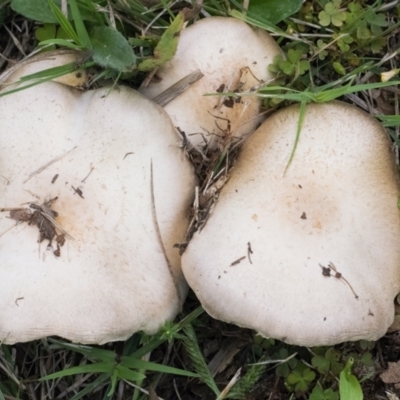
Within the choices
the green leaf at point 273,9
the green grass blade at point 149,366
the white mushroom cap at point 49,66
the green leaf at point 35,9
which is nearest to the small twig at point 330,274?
the green grass blade at point 149,366

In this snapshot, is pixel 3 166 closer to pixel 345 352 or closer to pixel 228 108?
pixel 228 108

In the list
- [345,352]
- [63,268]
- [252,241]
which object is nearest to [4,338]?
[63,268]

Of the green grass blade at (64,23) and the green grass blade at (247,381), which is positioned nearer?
the green grass blade at (64,23)

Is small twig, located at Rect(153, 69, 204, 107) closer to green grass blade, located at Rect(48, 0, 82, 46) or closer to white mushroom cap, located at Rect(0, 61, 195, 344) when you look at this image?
white mushroom cap, located at Rect(0, 61, 195, 344)

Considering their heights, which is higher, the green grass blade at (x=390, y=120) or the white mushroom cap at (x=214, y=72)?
the white mushroom cap at (x=214, y=72)

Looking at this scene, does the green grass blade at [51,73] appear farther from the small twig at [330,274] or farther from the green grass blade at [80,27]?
the small twig at [330,274]

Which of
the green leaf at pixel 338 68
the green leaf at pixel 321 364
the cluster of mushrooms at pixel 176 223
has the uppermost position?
the green leaf at pixel 338 68

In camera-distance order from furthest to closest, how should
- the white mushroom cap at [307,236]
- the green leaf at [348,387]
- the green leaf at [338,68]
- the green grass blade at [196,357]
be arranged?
the green leaf at [338,68], the green grass blade at [196,357], the green leaf at [348,387], the white mushroom cap at [307,236]

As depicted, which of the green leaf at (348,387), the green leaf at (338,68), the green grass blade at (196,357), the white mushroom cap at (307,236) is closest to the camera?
the white mushroom cap at (307,236)
